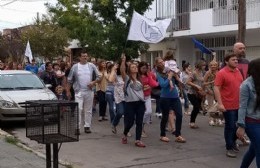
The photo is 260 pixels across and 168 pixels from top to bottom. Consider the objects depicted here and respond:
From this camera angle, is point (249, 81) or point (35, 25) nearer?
point (249, 81)

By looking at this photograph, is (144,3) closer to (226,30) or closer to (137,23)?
(226,30)

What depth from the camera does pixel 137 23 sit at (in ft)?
37.9

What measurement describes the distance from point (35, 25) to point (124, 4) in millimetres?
24446

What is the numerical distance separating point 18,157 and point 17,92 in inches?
185

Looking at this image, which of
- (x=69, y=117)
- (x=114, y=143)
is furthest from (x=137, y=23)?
(x=69, y=117)

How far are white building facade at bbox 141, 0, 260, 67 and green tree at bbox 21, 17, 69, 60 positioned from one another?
524 inches

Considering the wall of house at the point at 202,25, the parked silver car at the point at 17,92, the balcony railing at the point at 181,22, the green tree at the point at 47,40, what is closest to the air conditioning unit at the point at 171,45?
the balcony railing at the point at 181,22

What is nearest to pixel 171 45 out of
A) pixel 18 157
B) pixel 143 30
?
pixel 143 30

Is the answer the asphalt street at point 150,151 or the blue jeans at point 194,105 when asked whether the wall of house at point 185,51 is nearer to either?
the blue jeans at point 194,105

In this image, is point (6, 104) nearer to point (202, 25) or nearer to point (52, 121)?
point (52, 121)

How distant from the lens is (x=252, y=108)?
5.91 metres

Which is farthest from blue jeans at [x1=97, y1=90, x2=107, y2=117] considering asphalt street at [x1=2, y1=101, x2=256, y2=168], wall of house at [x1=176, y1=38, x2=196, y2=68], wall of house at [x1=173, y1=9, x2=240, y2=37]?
wall of house at [x1=176, y1=38, x2=196, y2=68]

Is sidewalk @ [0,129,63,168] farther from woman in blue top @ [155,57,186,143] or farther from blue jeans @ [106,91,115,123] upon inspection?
blue jeans @ [106,91,115,123]

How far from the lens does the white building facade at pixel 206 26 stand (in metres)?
23.8
